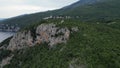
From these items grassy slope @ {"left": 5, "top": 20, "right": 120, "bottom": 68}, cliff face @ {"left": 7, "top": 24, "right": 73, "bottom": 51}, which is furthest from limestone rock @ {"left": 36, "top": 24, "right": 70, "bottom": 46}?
grassy slope @ {"left": 5, "top": 20, "right": 120, "bottom": 68}

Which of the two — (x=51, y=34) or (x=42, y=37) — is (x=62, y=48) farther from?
(x=42, y=37)

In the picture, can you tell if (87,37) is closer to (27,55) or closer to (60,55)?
(60,55)

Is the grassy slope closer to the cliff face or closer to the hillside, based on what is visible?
the hillside

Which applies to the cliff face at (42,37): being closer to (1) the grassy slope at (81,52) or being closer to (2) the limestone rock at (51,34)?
(2) the limestone rock at (51,34)

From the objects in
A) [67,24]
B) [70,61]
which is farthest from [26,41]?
[70,61]

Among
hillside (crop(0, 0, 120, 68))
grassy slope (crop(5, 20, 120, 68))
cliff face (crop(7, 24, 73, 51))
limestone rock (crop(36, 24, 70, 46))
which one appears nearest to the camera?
grassy slope (crop(5, 20, 120, 68))
